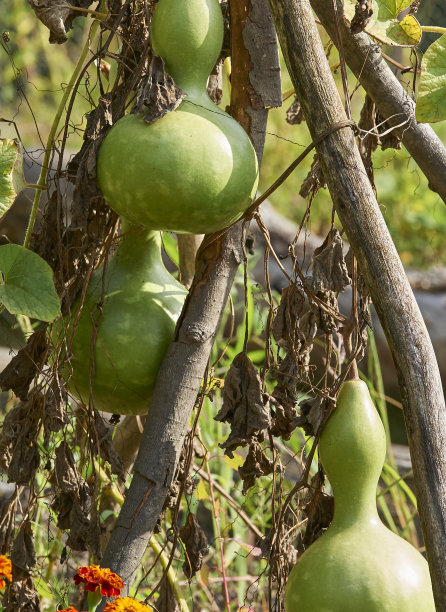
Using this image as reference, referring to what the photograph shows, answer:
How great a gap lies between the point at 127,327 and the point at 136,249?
122 mm

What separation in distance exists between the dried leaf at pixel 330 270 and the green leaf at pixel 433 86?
0.19 m

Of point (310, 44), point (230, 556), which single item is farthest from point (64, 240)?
point (230, 556)

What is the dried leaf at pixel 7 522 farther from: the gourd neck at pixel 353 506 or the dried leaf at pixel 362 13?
the dried leaf at pixel 362 13

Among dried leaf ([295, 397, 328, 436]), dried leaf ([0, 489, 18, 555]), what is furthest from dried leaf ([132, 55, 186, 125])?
dried leaf ([0, 489, 18, 555])

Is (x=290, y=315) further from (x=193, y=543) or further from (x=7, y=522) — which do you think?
(x=7, y=522)

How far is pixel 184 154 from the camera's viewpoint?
29.0 inches

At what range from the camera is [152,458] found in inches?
37.0

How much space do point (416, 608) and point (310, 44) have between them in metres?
0.57

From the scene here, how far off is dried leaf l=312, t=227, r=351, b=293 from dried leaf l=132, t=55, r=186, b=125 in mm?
239

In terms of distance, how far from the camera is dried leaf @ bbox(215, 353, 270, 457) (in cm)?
92

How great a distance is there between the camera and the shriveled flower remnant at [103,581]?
891 millimetres

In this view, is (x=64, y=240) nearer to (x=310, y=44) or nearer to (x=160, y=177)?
(x=160, y=177)

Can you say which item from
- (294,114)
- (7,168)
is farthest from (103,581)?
(294,114)

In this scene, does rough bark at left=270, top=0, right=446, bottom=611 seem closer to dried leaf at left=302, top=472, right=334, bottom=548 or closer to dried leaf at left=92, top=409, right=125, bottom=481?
dried leaf at left=302, top=472, right=334, bottom=548
